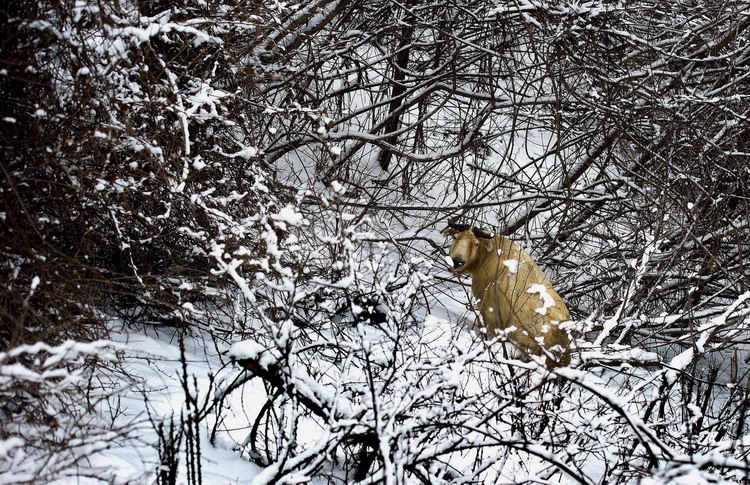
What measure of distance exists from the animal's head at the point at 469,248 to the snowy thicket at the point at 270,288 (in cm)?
48

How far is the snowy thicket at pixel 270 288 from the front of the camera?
2494 millimetres

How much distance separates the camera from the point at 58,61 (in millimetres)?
2916

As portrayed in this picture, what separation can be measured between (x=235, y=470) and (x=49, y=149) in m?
1.43

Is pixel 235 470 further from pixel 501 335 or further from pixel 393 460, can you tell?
pixel 501 335

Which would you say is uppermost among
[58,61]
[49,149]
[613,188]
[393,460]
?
[613,188]

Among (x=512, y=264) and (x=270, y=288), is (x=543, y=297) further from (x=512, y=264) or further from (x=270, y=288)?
(x=270, y=288)

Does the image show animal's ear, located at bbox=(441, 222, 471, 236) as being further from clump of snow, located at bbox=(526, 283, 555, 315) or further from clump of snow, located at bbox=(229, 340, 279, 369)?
clump of snow, located at bbox=(229, 340, 279, 369)

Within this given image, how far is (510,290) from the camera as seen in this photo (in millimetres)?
4336

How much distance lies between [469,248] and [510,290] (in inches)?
14.4

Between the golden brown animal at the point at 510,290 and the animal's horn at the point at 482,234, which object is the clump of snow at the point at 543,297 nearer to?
the golden brown animal at the point at 510,290

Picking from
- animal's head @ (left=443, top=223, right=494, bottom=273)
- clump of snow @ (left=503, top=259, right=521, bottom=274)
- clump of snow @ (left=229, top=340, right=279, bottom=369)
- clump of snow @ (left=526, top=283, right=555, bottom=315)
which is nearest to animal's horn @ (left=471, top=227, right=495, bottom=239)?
animal's head @ (left=443, top=223, right=494, bottom=273)

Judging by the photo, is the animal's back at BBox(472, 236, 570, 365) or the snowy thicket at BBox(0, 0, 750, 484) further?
the animal's back at BBox(472, 236, 570, 365)

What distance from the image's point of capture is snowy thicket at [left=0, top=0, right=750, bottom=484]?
2.49 m

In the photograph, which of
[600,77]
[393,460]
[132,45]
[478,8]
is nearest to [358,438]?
[393,460]
